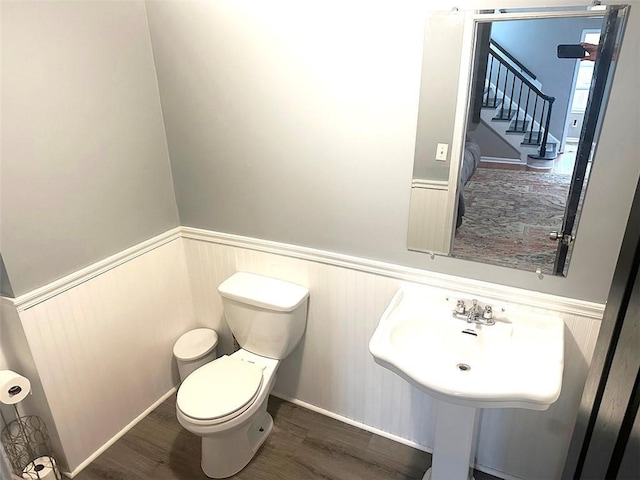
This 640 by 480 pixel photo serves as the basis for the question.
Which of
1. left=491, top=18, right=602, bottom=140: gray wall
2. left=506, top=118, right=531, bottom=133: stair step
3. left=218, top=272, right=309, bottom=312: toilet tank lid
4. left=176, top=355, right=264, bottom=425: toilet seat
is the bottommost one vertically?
left=176, top=355, right=264, bottom=425: toilet seat

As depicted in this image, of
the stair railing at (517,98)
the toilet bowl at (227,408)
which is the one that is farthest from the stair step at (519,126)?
the toilet bowl at (227,408)

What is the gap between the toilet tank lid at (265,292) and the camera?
1.91m

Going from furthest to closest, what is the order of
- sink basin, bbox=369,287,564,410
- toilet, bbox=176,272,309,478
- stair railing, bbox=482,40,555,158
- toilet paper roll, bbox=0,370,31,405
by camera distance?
toilet, bbox=176,272,309,478 < toilet paper roll, bbox=0,370,31,405 < stair railing, bbox=482,40,555,158 < sink basin, bbox=369,287,564,410

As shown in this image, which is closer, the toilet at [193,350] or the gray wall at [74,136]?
the gray wall at [74,136]

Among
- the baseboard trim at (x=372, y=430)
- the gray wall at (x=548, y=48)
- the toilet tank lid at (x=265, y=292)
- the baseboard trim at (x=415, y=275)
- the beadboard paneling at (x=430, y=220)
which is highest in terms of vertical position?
the gray wall at (x=548, y=48)

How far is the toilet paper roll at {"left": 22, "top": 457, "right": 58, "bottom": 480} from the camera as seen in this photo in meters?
1.79

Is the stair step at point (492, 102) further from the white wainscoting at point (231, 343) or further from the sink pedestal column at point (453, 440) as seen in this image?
the sink pedestal column at point (453, 440)

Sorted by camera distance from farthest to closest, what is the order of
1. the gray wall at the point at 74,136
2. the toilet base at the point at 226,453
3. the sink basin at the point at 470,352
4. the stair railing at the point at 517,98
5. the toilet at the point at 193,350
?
1. the toilet at the point at 193,350
2. the toilet base at the point at 226,453
3. the gray wall at the point at 74,136
4. the stair railing at the point at 517,98
5. the sink basin at the point at 470,352

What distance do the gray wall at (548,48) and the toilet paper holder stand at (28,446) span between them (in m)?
2.28

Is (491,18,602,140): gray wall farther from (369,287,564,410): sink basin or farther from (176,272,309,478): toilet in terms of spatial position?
(176,272,309,478): toilet

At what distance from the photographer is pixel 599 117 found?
129 cm

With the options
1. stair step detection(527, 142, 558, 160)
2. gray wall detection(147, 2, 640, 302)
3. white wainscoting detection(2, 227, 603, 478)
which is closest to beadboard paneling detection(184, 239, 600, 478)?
white wainscoting detection(2, 227, 603, 478)

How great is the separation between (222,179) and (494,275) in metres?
1.25

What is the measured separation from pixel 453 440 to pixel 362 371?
1.79 feet
